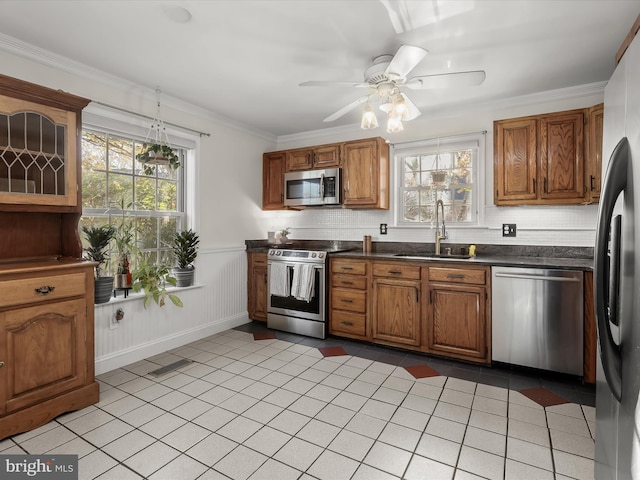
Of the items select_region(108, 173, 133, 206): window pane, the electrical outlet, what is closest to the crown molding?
select_region(108, 173, 133, 206): window pane

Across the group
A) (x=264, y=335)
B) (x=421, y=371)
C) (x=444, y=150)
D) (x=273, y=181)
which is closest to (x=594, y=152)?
(x=444, y=150)

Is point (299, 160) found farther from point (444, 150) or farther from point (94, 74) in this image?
point (94, 74)

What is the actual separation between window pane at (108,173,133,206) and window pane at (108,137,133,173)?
6 cm

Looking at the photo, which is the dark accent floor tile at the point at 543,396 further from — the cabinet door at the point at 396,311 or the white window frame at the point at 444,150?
the white window frame at the point at 444,150

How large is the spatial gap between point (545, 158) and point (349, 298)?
2.21 metres

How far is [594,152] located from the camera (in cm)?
281

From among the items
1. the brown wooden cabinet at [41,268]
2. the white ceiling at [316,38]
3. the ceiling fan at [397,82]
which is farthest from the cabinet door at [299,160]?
the brown wooden cabinet at [41,268]

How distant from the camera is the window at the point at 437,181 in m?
3.69

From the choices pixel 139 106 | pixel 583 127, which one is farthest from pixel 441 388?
pixel 139 106

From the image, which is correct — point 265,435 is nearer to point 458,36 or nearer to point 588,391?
point 588,391

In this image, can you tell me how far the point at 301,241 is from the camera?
4.66 meters

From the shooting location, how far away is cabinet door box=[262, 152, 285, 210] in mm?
4492

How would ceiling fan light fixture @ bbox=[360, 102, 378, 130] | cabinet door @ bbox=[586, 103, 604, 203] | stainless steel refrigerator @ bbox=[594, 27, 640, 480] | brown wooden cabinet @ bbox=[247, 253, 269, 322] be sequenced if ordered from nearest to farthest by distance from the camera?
stainless steel refrigerator @ bbox=[594, 27, 640, 480]
ceiling fan light fixture @ bbox=[360, 102, 378, 130]
cabinet door @ bbox=[586, 103, 604, 203]
brown wooden cabinet @ bbox=[247, 253, 269, 322]

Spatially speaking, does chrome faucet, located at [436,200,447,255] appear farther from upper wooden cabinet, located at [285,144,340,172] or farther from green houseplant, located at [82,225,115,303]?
green houseplant, located at [82,225,115,303]
